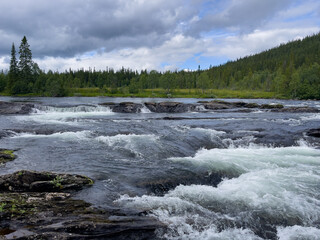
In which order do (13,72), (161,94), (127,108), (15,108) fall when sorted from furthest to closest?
(161,94) → (13,72) → (127,108) → (15,108)

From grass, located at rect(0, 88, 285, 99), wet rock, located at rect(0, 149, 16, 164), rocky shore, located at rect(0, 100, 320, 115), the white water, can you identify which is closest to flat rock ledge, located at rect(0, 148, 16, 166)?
wet rock, located at rect(0, 149, 16, 164)

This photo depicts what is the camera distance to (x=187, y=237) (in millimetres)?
7594

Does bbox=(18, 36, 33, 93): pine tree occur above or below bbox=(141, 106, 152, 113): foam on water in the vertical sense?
above

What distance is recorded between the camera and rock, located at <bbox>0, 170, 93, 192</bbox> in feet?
32.2

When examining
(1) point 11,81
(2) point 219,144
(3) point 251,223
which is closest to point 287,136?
(2) point 219,144

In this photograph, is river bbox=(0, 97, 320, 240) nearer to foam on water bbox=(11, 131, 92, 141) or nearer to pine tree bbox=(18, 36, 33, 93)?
foam on water bbox=(11, 131, 92, 141)

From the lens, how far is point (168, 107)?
178 ft

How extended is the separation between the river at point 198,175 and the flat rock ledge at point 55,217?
0.71 m

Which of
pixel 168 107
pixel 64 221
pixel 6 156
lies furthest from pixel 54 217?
pixel 168 107

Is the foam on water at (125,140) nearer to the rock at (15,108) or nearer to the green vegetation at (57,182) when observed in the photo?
the green vegetation at (57,182)

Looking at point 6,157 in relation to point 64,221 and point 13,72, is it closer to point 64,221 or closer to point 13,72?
point 64,221

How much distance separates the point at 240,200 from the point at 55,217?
22.6ft

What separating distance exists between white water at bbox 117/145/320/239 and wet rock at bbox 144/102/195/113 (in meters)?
38.1

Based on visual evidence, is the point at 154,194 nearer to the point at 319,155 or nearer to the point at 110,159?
the point at 110,159
